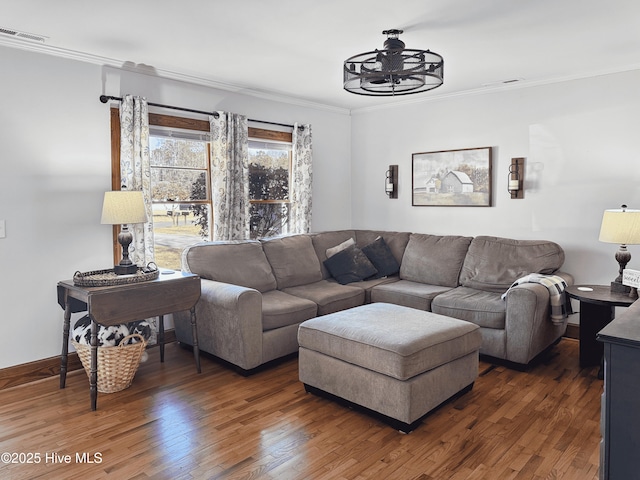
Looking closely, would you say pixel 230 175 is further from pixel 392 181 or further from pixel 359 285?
pixel 392 181

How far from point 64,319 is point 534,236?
4.06m

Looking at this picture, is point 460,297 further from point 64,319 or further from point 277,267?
point 64,319

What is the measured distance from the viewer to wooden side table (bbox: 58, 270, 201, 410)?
112 inches

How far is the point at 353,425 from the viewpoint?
8.73ft

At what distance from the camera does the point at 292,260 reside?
176 inches

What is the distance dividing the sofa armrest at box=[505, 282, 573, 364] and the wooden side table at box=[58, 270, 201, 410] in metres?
2.32

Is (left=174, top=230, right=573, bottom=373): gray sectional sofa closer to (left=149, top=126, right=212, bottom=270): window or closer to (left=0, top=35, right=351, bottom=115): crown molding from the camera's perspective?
(left=149, top=126, right=212, bottom=270): window

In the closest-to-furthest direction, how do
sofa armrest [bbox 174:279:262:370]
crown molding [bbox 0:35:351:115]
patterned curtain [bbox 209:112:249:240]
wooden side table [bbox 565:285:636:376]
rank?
crown molding [bbox 0:35:351:115]
sofa armrest [bbox 174:279:262:370]
wooden side table [bbox 565:285:636:376]
patterned curtain [bbox 209:112:249:240]

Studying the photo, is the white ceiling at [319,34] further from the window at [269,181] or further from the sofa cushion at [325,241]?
the sofa cushion at [325,241]

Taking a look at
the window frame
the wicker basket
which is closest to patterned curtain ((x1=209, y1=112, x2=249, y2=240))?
the window frame

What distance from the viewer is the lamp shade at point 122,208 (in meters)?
3.20

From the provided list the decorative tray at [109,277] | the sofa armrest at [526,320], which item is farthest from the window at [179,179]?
the sofa armrest at [526,320]

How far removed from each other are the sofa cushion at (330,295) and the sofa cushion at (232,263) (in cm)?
30

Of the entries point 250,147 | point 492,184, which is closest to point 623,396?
point 492,184
